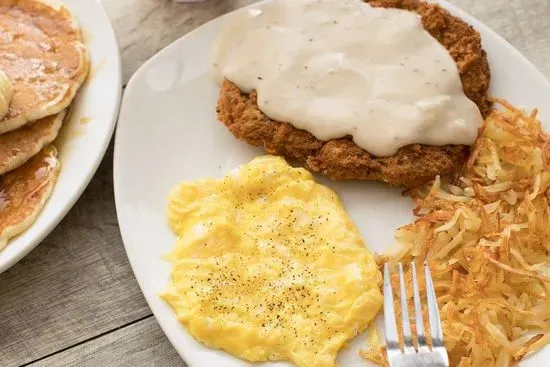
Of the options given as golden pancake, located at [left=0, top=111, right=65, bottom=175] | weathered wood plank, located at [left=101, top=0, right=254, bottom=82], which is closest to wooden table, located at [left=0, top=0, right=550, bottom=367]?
golden pancake, located at [left=0, top=111, right=65, bottom=175]

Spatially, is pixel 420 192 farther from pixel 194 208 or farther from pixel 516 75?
pixel 194 208

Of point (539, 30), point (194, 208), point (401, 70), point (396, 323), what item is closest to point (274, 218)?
point (194, 208)

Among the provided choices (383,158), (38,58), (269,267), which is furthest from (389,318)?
(38,58)

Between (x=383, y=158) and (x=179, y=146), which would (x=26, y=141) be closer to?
(x=179, y=146)

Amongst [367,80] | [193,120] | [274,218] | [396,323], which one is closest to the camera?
[396,323]

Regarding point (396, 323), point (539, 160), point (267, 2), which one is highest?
point (267, 2)

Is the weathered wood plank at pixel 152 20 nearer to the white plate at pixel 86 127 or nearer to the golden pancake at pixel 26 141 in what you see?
the white plate at pixel 86 127

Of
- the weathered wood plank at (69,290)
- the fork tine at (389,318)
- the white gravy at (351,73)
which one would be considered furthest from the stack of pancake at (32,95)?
the fork tine at (389,318)
